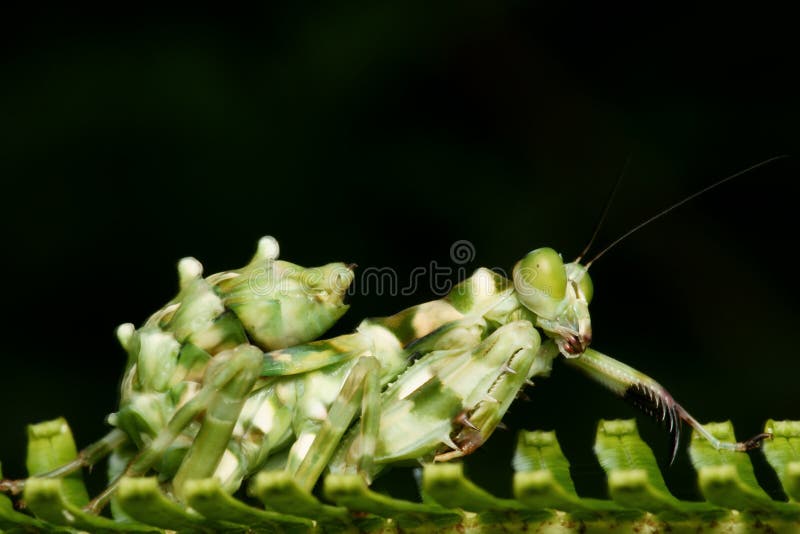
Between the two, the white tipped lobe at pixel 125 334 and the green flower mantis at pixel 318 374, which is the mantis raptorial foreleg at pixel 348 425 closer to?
the green flower mantis at pixel 318 374

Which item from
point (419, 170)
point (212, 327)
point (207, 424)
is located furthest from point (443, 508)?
point (419, 170)

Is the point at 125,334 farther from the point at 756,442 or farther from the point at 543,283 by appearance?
the point at 756,442

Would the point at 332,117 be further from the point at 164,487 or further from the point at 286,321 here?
the point at 164,487

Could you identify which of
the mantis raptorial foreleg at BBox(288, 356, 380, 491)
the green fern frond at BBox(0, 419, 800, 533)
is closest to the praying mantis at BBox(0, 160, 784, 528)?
the mantis raptorial foreleg at BBox(288, 356, 380, 491)

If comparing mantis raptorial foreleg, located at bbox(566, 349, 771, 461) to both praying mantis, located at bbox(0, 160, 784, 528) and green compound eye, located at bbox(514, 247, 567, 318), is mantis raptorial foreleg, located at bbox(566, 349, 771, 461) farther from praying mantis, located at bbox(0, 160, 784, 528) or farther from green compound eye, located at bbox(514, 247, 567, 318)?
green compound eye, located at bbox(514, 247, 567, 318)

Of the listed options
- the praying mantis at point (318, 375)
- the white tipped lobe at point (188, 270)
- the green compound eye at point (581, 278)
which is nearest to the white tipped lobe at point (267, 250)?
the praying mantis at point (318, 375)

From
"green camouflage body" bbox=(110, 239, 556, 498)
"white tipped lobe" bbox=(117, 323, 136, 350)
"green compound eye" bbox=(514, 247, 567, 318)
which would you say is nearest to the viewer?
"green camouflage body" bbox=(110, 239, 556, 498)

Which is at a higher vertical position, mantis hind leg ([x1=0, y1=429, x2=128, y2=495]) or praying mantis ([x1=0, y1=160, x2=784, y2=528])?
praying mantis ([x1=0, y1=160, x2=784, y2=528])
